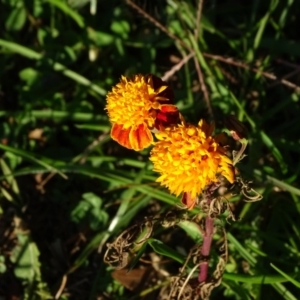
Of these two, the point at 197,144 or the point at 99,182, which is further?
the point at 99,182

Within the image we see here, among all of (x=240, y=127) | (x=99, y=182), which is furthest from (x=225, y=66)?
(x=240, y=127)

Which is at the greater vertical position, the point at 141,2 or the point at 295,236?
the point at 141,2

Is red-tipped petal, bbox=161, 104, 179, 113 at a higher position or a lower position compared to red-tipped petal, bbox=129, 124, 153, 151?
higher

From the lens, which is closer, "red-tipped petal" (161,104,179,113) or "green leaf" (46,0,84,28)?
"red-tipped petal" (161,104,179,113)

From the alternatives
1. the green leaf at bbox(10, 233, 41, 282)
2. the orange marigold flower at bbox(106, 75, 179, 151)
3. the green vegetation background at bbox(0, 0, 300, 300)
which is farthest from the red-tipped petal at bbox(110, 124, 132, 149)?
the green leaf at bbox(10, 233, 41, 282)

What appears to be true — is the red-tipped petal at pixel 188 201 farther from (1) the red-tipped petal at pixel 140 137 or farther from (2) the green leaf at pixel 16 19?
(2) the green leaf at pixel 16 19

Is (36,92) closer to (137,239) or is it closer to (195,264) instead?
(137,239)

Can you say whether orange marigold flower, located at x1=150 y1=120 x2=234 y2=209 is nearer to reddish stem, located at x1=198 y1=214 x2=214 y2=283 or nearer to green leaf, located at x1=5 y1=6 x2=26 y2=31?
reddish stem, located at x1=198 y1=214 x2=214 y2=283
